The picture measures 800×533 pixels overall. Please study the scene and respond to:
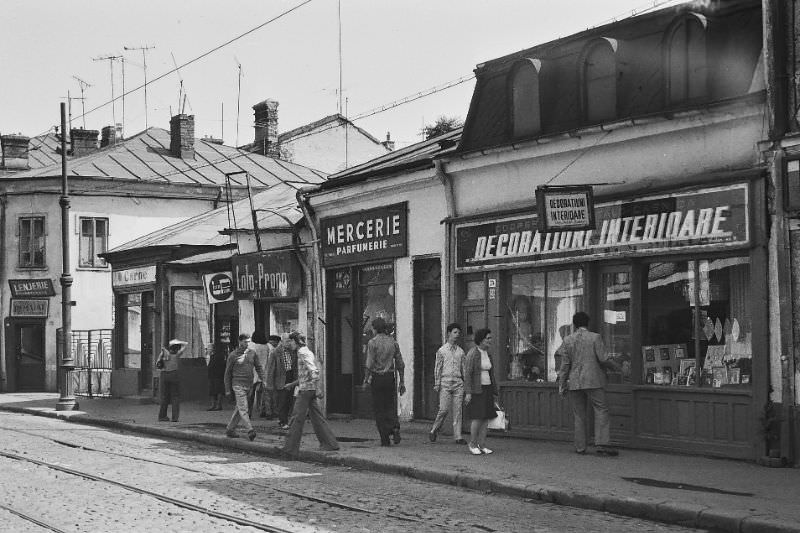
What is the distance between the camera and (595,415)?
1515cm

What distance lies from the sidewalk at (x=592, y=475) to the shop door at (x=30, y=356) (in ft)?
77.5

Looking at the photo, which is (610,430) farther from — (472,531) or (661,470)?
(472,531)

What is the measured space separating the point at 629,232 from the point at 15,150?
124 feet

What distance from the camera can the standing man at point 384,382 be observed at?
17.1m

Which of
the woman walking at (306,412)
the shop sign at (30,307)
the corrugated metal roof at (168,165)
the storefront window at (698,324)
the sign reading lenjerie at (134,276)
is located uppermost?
the corrugated metal roof at (168,165)

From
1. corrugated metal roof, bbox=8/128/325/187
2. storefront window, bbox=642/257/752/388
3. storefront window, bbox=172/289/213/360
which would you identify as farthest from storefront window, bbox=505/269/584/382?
corrugated metal roof, bbox=8/128/325/187

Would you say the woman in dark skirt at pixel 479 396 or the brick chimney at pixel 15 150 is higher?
the brick chimney at pixel 15 150

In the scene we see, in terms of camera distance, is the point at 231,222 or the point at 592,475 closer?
the point at 592,475

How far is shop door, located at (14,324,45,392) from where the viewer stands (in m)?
42.2

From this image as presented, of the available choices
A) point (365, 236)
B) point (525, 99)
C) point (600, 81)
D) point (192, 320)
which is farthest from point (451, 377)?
point (192, 320)

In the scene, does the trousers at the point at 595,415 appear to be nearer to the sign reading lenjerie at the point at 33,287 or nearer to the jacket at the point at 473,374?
the jacket at the point at 473,374

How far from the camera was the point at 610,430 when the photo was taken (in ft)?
53.4

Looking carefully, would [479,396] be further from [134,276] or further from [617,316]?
[134,276]

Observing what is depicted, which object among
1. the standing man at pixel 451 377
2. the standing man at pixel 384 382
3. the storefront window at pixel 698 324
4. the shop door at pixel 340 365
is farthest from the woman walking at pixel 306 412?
the shop door at pixel 340 365
